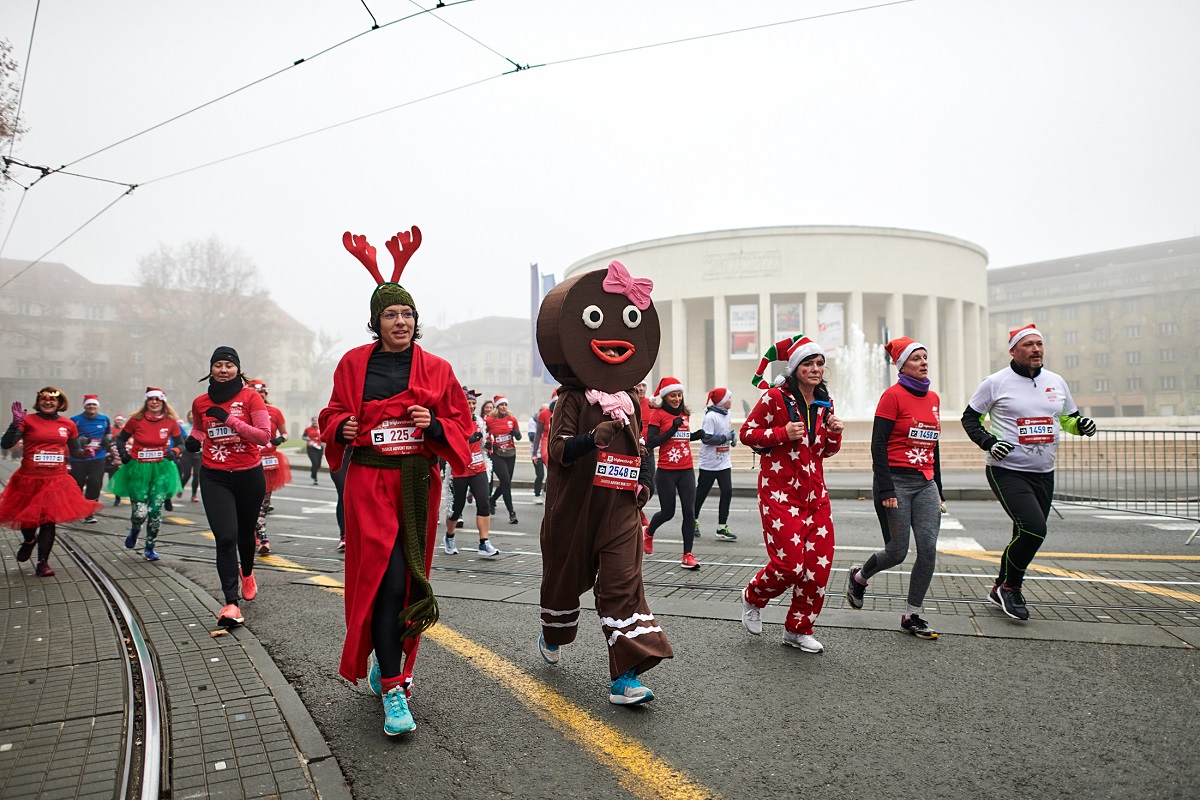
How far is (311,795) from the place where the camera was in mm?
3055

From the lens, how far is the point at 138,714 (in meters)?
3.96

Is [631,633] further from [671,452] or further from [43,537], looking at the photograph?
[43,537]

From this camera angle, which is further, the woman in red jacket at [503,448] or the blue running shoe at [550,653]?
the woman in red jacket at [503,448]

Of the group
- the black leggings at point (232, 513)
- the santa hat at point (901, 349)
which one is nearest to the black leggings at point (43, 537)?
the black leggings at point (232, 513)

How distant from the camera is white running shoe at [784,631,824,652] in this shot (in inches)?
191

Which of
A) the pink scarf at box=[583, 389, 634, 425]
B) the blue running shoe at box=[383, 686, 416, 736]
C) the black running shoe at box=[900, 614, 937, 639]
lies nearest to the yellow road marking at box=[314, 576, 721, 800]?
the blue running shoe at box=[383, 686, 416, 736]

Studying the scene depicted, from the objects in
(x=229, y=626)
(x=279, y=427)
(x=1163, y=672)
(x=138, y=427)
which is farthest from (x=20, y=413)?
(x=1163, y=672)

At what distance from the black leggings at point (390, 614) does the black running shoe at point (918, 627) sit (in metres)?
3.16

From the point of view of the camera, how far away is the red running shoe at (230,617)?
5562 mm

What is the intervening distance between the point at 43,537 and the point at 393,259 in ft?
20.0

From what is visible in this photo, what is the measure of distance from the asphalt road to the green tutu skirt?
4.01 meters

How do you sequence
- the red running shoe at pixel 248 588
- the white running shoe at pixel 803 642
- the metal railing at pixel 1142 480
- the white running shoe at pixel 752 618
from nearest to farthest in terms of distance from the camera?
1. the white running shoe at pixel 803 642
2. the white running shoe at pixel 752 618
3. the red running shoe at pixel 248 588
4. the metal railing at pixel 1142 480

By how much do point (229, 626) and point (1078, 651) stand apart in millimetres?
5291

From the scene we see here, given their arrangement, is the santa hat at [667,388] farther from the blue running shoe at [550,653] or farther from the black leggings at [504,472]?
the blue running shoe at [550,653]
